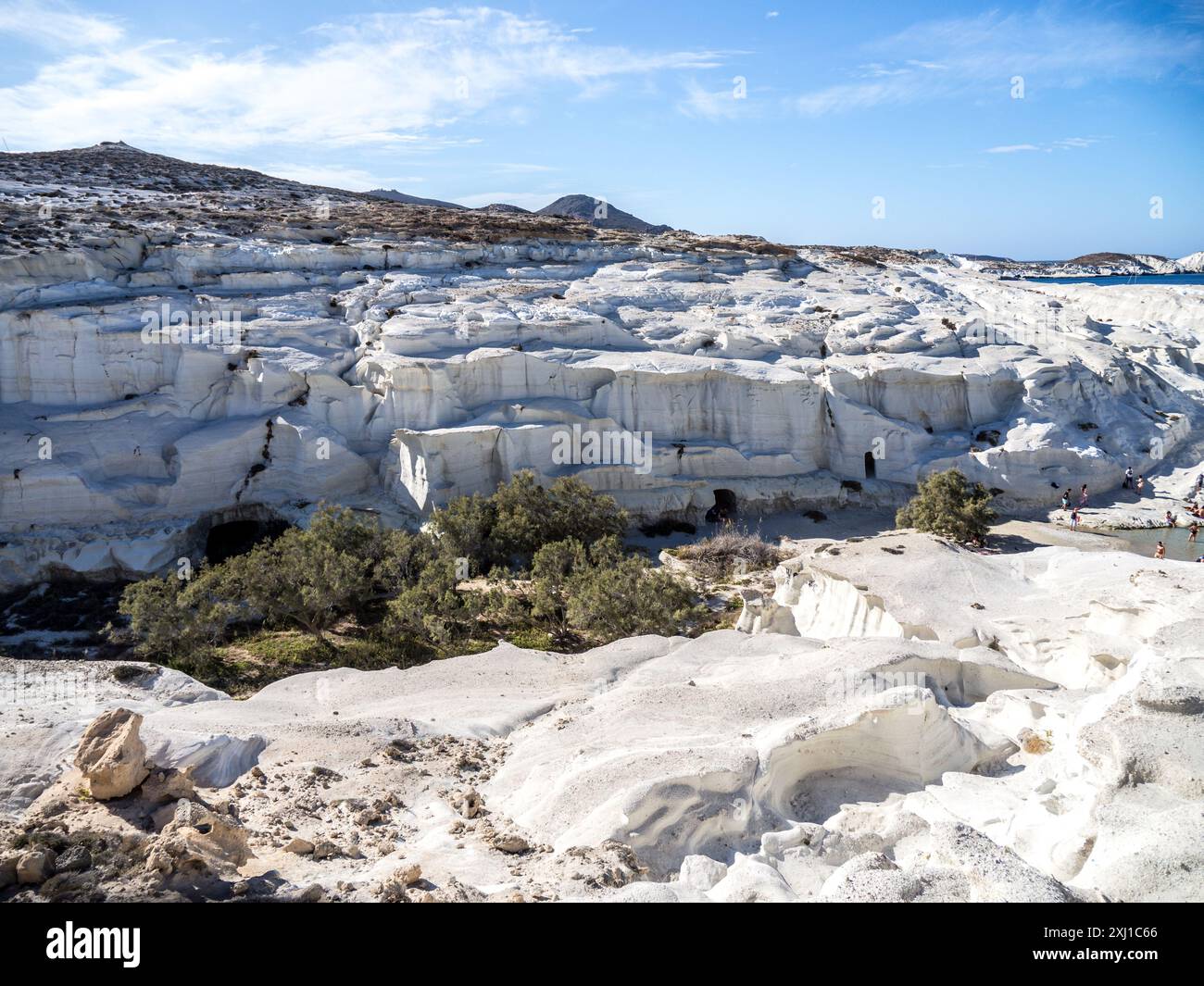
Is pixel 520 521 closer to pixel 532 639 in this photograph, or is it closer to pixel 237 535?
pixel 532 639

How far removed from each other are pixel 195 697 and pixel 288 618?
8.44 meters

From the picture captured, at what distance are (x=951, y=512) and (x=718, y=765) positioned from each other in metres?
18.4

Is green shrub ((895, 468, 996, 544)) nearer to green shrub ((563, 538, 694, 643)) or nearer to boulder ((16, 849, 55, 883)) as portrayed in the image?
green shrub ((563, 538, 694, 643))

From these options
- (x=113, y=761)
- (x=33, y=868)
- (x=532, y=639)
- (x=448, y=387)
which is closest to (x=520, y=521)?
(x=532, y=639)

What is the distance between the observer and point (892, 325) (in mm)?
34938

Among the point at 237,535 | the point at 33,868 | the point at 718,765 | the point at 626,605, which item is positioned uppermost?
the point at 33,868

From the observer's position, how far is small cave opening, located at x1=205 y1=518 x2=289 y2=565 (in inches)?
997

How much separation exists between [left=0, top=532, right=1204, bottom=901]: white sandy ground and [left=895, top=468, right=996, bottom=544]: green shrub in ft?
30.6

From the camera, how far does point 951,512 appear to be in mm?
24344

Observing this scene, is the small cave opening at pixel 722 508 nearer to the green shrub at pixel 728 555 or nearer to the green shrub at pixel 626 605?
the green shrub at pixel 728 555

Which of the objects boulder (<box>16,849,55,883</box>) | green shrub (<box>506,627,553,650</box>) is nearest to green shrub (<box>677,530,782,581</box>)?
green shrub (<box>506,627,553,650</box>)
